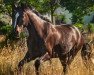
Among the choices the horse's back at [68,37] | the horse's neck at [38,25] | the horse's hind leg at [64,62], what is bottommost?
the horse's hind leg at [64,62]

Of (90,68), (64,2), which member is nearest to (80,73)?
(90,68)

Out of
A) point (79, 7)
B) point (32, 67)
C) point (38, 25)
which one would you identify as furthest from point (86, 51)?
point (79, 7)

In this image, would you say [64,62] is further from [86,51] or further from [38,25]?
[38,25]

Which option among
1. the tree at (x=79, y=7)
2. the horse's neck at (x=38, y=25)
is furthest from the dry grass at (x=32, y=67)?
the tree at (x=79, y=7)

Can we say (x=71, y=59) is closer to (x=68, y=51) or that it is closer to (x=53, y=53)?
(x=68, y=51)

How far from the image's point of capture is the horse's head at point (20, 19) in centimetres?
809

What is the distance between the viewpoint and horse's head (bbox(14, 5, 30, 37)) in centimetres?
809

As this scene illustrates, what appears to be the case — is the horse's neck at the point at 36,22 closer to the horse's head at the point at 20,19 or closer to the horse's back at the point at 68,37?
the horse's head at the point at 20,19

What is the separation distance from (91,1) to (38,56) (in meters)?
26.3

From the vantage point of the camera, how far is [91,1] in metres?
34.3

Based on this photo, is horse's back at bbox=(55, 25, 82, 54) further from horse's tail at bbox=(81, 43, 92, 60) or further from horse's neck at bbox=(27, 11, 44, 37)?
horse's neck at bbox=(27, 11, 44, 37)

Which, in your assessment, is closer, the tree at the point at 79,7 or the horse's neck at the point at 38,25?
the horse's neck at the point at 38,25

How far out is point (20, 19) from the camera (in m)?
8.27

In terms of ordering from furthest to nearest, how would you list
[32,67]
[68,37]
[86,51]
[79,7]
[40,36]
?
1. [79,7]
2. [86,51]
3. [68,37]
4. [32,67]
5. [40,36]
